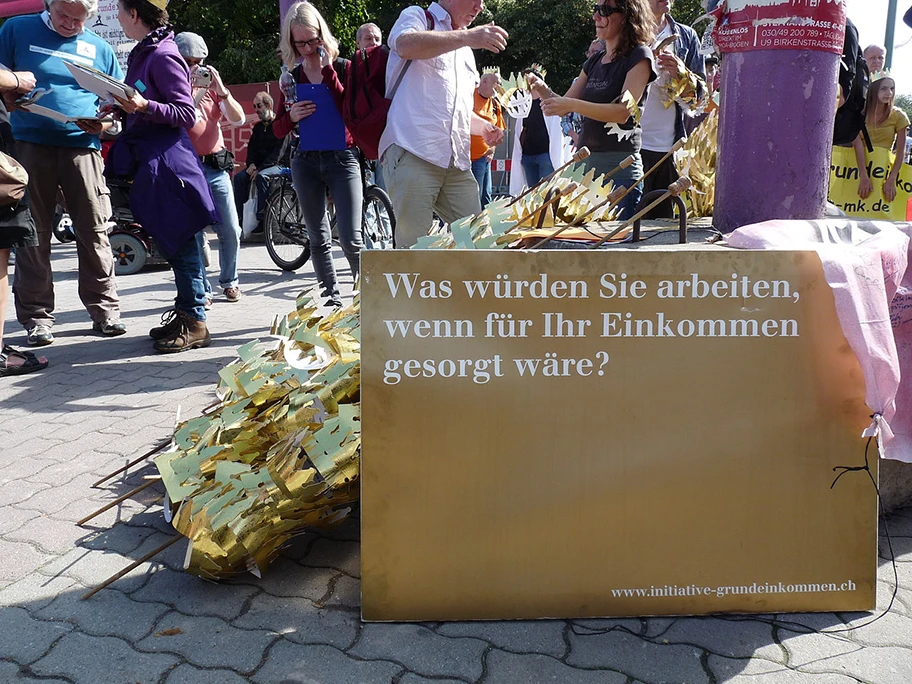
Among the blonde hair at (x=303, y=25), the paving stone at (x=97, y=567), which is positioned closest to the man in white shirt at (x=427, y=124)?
the blonde hair at (x=303, y=25)

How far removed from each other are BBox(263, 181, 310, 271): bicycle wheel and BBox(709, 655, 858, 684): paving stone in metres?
6.95

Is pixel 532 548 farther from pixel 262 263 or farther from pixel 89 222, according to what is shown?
pixel 262 263

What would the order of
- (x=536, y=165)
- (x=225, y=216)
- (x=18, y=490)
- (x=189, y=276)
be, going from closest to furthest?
(x=18, y=490), (x=189, y=276), (x=225, y=216), (x=536, y=165)

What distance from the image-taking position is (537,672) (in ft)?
6.42

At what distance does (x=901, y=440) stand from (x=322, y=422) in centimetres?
166

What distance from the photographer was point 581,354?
2061 mm

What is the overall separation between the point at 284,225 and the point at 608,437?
6899mm

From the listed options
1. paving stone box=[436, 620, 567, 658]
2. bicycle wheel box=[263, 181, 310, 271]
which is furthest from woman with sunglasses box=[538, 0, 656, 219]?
A: bicycle wheel box=[263, 181, 310, 271]

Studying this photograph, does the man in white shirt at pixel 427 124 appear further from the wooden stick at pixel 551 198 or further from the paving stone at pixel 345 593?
the paving stone at pixel 345 593

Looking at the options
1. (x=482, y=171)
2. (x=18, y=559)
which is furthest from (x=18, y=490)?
(x=482, y=171)

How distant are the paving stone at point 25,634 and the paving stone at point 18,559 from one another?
22cm

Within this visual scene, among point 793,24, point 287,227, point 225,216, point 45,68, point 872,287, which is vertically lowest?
point 287,227

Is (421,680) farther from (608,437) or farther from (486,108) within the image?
(486,108)

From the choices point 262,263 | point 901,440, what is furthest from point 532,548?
point 262,263
